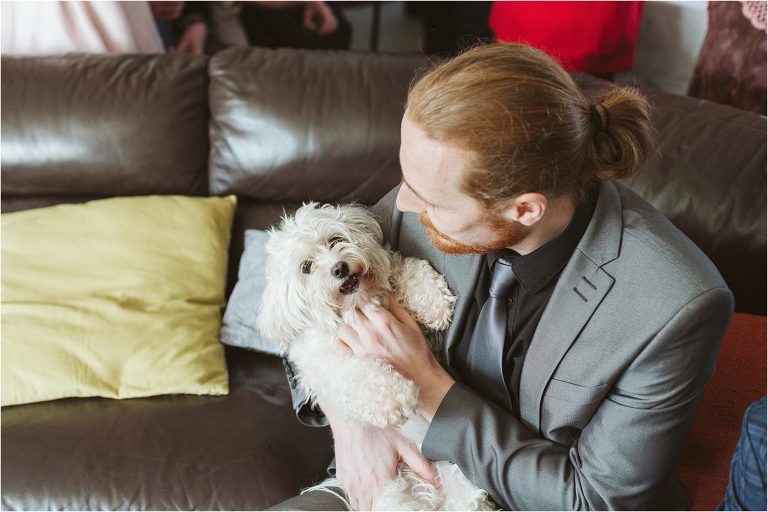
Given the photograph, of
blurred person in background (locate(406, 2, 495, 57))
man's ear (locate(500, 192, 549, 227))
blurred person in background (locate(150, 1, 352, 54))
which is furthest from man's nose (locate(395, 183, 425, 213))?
blurred person in background (locate(150, 1, 352, 54))

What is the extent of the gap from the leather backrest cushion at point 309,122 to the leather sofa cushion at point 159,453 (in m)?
0.76

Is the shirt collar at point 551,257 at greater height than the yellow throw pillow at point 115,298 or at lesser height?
greater

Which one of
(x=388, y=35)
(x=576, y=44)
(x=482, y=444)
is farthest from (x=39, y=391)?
(x=388, y=35)

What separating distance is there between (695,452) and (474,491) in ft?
1.74

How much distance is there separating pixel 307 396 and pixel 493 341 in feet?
1.69

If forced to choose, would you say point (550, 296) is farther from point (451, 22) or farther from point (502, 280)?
point (451, 22)

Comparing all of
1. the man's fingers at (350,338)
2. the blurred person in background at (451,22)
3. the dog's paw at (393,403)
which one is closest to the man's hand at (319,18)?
the blurred person in background at (451,22)

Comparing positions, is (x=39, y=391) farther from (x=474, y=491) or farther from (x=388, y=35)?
(x=388, y=35)

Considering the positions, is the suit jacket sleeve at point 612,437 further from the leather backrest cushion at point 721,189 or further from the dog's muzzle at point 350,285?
the leather backrest cushion at point 721,189

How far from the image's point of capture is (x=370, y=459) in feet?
4.90

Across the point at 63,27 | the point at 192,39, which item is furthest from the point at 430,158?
the point at 192,39

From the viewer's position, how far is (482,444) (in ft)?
4.33

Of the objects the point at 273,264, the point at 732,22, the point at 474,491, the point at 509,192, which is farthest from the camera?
the point at 732,22

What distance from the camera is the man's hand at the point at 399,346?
1.37m
